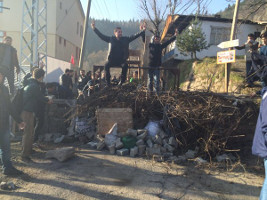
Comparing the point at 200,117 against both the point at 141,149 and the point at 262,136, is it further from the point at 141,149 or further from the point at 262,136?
the point at 262,136

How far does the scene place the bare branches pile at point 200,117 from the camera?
5.15 meters

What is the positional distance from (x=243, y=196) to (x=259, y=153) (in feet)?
4.74

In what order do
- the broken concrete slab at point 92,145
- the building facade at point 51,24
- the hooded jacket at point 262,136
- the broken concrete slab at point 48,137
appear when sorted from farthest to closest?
the building facade at point 51,24
the broken concrete slab at point 48,137
the broken concrete slab at point 92,145
the hooded jacket at point 262,136

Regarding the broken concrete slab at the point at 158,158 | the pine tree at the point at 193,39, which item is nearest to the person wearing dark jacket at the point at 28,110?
the broken concrete slab at the point at 158,158

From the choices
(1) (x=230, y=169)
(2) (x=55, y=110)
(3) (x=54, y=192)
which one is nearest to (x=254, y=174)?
(1) (x=230, y=169)

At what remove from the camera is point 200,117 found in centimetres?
526

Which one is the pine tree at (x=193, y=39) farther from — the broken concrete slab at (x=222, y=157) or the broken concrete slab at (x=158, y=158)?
the broken concrete slab at (x=158, y=158)

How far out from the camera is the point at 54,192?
3473 millimetres

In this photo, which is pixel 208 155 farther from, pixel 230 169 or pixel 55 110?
pixel 55 110

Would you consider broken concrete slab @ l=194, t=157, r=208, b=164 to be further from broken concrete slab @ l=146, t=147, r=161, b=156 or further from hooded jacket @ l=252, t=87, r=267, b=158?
hooded jacket @ l=252, t=87, r=267, b=158

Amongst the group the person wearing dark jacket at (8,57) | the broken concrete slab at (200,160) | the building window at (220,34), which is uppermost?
the building window at (220,34)

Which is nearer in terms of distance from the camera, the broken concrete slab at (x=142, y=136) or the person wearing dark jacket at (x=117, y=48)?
the broken concrete slab at (x=142, y=136)

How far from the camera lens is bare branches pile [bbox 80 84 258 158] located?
5148 mm

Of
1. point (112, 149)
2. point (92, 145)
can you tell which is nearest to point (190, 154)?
point (112, 149)
